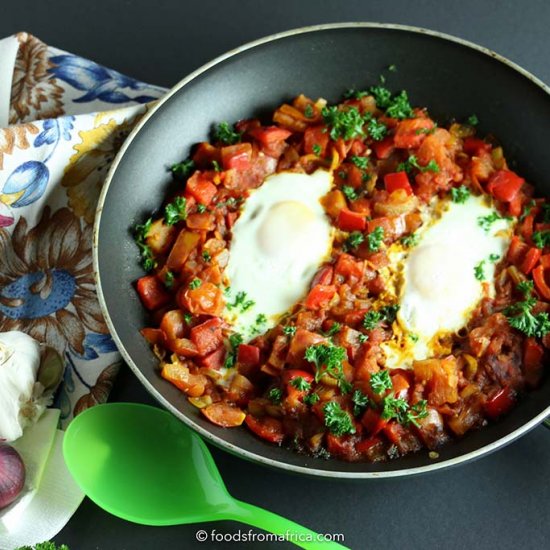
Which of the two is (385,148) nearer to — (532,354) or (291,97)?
(291,97)

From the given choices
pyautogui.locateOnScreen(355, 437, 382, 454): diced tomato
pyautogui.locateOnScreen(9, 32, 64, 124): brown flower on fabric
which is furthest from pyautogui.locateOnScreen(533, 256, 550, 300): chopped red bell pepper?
pyautogui.locateOnScreen(9, 32, 64, 124): brown flower on fabric

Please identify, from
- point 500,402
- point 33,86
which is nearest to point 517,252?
point 500,402

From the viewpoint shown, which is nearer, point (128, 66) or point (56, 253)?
point (56, 253)

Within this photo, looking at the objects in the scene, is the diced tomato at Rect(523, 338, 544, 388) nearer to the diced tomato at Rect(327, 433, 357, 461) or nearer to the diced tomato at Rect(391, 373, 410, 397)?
the diced tomato at Rect(391, 373, 410, 397)

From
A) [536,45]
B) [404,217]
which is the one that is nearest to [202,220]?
[404,217]

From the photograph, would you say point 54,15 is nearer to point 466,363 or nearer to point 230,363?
point 230,363
